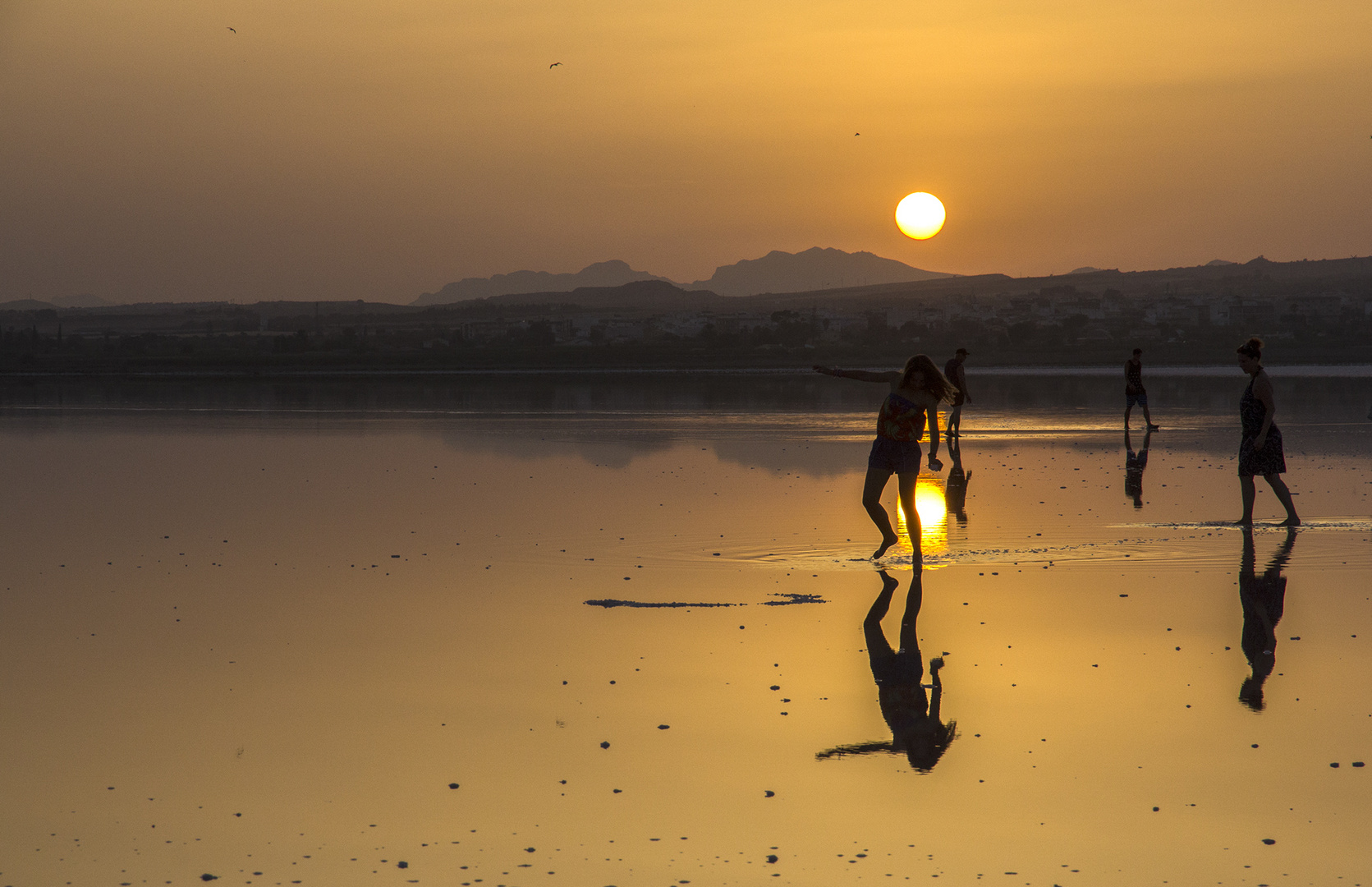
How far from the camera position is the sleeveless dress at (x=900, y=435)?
426 inches

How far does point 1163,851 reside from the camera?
15.9ft

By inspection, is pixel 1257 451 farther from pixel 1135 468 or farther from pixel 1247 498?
Result: pixel 1135 468

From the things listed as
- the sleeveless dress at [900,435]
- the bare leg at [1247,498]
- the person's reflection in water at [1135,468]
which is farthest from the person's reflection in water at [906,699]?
the person's reflection in water at [1135,468]

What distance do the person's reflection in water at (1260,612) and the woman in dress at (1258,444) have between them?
69 centimetres

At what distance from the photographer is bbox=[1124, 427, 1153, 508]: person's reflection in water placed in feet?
49.6

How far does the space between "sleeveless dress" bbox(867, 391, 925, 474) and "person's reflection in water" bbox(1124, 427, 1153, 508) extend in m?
4.24

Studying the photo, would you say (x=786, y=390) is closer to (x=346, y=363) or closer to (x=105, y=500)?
(x=105, y=500)

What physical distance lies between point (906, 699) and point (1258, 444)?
700 cm

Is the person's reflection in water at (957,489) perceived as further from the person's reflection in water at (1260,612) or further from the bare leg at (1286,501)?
the person's reflection in water at (1260,612)

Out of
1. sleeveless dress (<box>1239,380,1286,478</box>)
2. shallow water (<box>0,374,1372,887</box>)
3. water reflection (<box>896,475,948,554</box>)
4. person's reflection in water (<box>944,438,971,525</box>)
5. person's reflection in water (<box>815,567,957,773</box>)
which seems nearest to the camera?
shallow water (<box>0,374,1372,887</box>)

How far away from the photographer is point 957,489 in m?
16.1

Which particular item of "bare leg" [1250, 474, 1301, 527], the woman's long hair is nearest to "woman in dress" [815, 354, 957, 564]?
the woman's long hair

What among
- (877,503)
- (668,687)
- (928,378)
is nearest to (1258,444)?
(928,378)

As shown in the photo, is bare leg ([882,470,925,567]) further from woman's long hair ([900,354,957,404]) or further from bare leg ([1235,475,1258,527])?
bare leg ([1235,475,1258,527])
